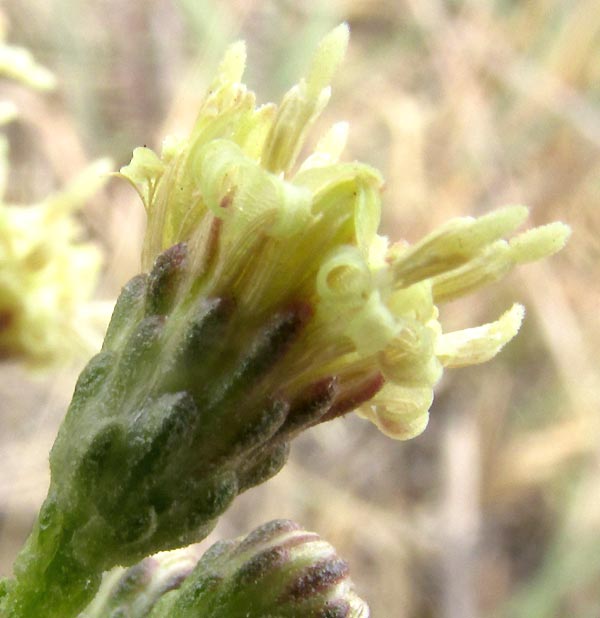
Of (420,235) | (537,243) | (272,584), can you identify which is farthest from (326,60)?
(420,235)

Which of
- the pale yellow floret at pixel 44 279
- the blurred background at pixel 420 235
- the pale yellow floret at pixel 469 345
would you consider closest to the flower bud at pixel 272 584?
the pale yellow floret at pixel 469 345

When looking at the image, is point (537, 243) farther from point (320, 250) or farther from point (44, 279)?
point (44, 279)

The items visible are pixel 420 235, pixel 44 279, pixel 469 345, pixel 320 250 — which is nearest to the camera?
pixel 320 250

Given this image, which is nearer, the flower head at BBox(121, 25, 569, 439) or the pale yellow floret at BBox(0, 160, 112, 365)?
the flower head at BBox(121, 25, 569, 439)

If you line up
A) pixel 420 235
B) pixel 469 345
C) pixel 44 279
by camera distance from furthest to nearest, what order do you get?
1. pixel 420 235
2. pixel 44 279
3. pixel 469 345

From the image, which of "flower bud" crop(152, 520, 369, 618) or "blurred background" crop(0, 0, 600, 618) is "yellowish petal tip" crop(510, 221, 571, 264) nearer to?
"flower bud" crop(152, 520, 369, 618)

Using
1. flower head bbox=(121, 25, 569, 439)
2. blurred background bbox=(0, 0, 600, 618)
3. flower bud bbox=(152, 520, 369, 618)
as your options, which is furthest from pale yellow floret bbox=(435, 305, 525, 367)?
blurred background bbox=(0, 0, 600, 618)
